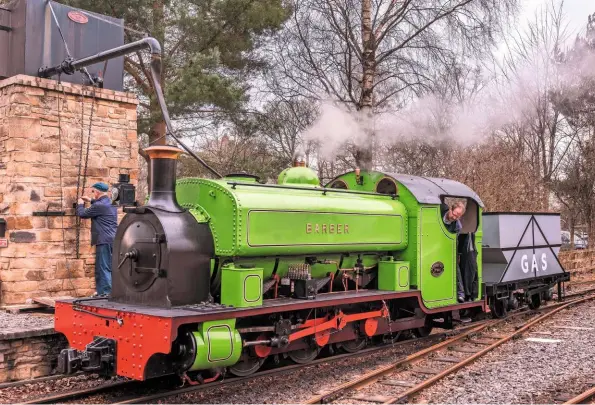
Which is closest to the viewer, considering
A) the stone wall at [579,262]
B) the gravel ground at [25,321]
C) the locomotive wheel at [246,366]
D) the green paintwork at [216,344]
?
the green paintwork at [216,344]

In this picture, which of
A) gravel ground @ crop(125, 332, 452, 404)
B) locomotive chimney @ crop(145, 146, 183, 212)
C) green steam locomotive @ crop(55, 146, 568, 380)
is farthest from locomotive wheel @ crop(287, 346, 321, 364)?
A: locomotive chimney @ crop(145, 146, 183, 212)

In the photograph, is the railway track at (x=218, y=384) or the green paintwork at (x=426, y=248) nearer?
the railway track at (x=218, y=384)

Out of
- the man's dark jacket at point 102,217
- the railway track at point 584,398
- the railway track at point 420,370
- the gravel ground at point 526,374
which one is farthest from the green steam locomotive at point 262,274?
the railway track at point 584,398

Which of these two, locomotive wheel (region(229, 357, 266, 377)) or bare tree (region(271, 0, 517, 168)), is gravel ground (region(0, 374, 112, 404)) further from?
bare tree (region(271, 0, 517, 168))

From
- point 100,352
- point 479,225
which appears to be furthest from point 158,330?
point 479,225

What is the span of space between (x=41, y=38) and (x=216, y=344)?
19.9 ft

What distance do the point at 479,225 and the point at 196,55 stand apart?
7.09 m

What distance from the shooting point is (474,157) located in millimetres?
17359

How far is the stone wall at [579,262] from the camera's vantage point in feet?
58.1

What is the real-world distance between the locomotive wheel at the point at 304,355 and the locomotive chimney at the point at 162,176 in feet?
7.33

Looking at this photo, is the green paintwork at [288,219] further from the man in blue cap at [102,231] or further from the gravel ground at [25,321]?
the gravel ground at [25,321]

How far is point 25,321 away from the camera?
7.40m

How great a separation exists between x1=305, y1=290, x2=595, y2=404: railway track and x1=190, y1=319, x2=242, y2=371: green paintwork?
84 cm

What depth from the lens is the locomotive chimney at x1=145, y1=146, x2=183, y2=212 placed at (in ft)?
20.0
